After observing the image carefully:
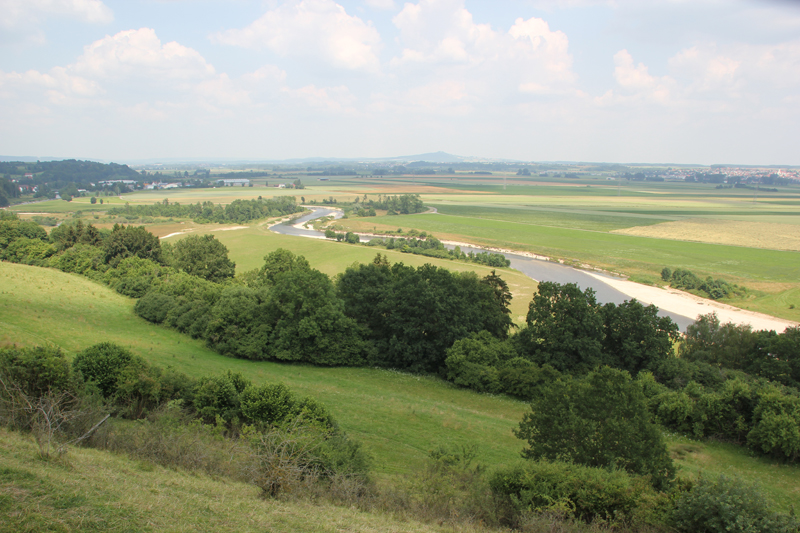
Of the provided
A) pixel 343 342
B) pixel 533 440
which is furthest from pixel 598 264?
pixel 533 440

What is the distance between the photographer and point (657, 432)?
50.0 feet

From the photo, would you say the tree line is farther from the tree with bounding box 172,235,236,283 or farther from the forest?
the tree with bounding box 172,235,236,283

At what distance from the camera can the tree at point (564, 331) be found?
29.4m

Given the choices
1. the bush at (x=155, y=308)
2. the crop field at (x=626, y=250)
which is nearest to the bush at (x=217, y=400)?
the bush at (x=155, y=308)

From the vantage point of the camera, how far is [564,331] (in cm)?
3000

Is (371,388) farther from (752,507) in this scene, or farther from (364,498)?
(752,507)

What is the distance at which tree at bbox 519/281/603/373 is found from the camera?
1157 inches

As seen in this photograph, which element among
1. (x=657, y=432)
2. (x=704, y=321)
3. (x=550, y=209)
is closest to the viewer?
(x=657, y=432)

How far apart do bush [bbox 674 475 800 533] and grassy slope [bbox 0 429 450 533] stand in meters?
6.06

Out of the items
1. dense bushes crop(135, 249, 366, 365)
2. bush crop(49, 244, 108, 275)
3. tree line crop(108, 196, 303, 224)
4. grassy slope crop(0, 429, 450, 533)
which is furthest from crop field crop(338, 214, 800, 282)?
grassy slope crop(0, 429, 450, 533)

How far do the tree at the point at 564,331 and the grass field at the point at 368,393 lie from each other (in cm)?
492

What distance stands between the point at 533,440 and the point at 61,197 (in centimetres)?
17996

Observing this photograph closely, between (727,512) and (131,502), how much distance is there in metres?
12.8

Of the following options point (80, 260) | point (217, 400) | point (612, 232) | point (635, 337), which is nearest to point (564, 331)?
point (635, 337)
